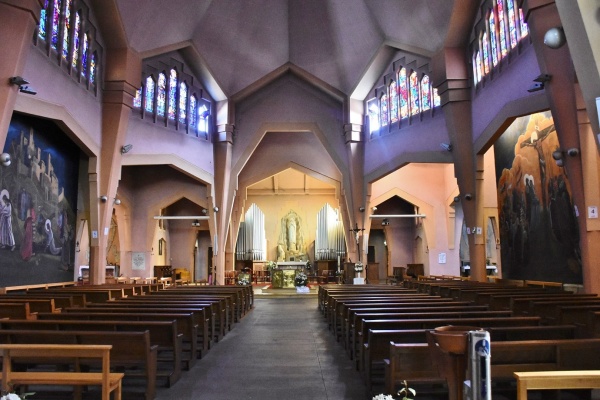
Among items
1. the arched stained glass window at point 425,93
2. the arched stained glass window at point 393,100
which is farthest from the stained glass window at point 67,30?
the arched stained glass window at point 393,100

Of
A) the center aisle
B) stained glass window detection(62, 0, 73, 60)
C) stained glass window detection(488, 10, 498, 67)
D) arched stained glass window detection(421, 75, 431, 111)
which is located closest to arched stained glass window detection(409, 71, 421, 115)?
arched stained glass window detection(421, 75, 431, 111)

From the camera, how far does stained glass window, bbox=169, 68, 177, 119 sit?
1758cm

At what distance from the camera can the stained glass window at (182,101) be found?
18.1 meters

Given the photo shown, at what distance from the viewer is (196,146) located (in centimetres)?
1895

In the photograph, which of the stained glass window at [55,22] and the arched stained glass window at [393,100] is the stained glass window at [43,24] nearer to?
the stained glass window at [55,22]

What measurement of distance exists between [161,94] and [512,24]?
1151 cm

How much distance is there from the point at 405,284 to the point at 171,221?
14.7 m

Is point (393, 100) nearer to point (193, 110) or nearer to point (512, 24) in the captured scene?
point (512, 24)

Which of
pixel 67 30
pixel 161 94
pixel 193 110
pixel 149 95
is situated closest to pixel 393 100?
pixel 193 110

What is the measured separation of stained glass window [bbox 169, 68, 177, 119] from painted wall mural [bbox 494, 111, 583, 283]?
36.5 ft

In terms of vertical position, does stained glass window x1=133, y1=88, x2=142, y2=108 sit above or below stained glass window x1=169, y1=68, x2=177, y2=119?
below

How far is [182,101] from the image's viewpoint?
60.1ft

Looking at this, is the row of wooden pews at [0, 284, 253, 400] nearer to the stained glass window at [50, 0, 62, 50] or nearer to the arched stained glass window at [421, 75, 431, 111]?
the stained glass window at [50, 0, 62, 50]

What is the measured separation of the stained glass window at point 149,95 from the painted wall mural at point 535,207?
1125 centimetres
